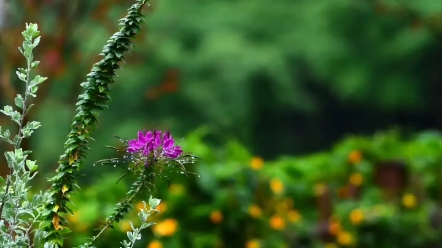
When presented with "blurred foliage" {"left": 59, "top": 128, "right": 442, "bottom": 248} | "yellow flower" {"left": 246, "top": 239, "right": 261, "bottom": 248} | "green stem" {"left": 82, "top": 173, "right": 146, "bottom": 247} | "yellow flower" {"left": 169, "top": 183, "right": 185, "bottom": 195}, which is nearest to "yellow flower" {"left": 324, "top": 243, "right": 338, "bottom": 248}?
"blurred foliage" {"left": 59, "top": 128, "right": 442, "bottom": 248}

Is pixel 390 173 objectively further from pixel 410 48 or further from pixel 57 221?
pixel 410 48

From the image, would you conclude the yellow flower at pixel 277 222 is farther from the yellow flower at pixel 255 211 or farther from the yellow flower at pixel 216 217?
the yellow flower at pixel 216 217

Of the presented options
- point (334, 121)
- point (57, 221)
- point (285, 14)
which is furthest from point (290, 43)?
point (57, 221)

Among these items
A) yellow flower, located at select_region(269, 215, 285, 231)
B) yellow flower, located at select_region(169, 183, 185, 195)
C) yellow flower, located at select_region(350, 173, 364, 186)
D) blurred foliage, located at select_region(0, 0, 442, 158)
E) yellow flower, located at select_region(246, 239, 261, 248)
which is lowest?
yellow flower, located at select_region(246, 239, 261, 248)

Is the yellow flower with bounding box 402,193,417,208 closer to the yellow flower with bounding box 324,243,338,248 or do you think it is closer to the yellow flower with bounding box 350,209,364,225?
the yellow flower with bounding box 350,209,364,225

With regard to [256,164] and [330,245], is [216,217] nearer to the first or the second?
[256,164]

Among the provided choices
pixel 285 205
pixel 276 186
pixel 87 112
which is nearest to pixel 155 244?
pixel 276 186
